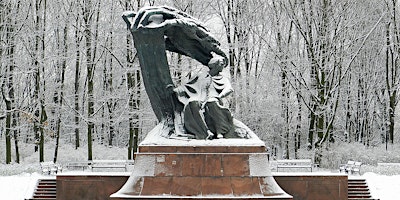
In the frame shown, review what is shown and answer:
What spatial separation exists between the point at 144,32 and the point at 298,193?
604 cm

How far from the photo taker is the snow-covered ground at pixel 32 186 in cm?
1704

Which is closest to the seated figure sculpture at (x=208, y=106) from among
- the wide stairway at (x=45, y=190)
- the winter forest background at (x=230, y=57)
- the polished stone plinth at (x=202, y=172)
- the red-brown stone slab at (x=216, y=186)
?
the polished stone plinth at (x=202, y=172)

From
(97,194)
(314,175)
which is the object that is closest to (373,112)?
(314,175)

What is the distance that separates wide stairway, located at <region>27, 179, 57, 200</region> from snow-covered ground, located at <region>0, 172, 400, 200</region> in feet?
0.79

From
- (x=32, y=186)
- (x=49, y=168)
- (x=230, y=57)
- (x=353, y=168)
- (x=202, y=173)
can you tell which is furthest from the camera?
(x=230, y=57)

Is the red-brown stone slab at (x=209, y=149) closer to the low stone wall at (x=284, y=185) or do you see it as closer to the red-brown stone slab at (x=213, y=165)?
the red-brown stone slab at (x=213, y=165)

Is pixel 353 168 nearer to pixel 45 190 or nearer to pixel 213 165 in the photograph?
pixel 213 165

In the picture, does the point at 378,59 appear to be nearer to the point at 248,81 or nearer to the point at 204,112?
the point at 248,81

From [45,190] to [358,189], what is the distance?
892 cm

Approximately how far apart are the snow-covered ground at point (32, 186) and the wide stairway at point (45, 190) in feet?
0.79

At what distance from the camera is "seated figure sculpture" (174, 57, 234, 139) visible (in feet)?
44.0

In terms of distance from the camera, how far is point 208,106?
13.5 meters

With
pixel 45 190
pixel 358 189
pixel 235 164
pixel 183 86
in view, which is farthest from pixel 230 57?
pixel 235 164

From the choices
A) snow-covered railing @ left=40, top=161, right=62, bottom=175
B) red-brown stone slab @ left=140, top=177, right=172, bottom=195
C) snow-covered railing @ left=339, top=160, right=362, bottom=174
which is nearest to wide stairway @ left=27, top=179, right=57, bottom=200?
snow-covered railing @ left=40, top=161, right=62, bottom=175
